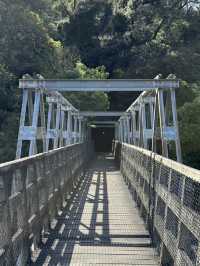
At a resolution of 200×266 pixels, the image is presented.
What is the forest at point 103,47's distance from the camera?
35812 millimetres

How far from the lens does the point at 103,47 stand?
5034cm

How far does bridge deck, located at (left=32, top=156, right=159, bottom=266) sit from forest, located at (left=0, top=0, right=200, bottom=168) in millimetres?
21652

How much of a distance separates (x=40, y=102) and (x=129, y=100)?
3483cm

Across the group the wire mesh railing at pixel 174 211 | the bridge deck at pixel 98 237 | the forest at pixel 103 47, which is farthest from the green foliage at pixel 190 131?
the wire mesh railing at pixel 174 211

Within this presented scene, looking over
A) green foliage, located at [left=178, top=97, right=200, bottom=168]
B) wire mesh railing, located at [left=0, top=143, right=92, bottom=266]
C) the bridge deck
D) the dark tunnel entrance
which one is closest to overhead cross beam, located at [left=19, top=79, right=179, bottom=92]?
the bridge deck

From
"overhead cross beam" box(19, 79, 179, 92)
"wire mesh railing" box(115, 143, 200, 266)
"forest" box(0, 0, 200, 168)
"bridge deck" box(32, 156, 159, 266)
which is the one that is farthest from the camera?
"forest" box(0, 0, 200, 168)

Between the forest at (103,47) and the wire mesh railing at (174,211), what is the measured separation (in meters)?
25.0

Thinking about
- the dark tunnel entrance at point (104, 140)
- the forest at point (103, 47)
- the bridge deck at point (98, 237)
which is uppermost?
the forest at point (103, 47)

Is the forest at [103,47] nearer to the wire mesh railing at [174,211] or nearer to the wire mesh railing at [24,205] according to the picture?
the wire mesh railing at [24,205]

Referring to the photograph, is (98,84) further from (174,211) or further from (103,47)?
(103,47)

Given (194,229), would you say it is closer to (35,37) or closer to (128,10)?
(35,37)

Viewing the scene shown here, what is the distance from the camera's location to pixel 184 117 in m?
34.6

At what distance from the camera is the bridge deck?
635cm

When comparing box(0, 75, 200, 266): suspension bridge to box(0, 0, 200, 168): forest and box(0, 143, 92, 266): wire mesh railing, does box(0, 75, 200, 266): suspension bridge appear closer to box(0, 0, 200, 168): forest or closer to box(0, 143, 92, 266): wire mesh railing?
box(0, 143, 92, 266): wire mesh railing
